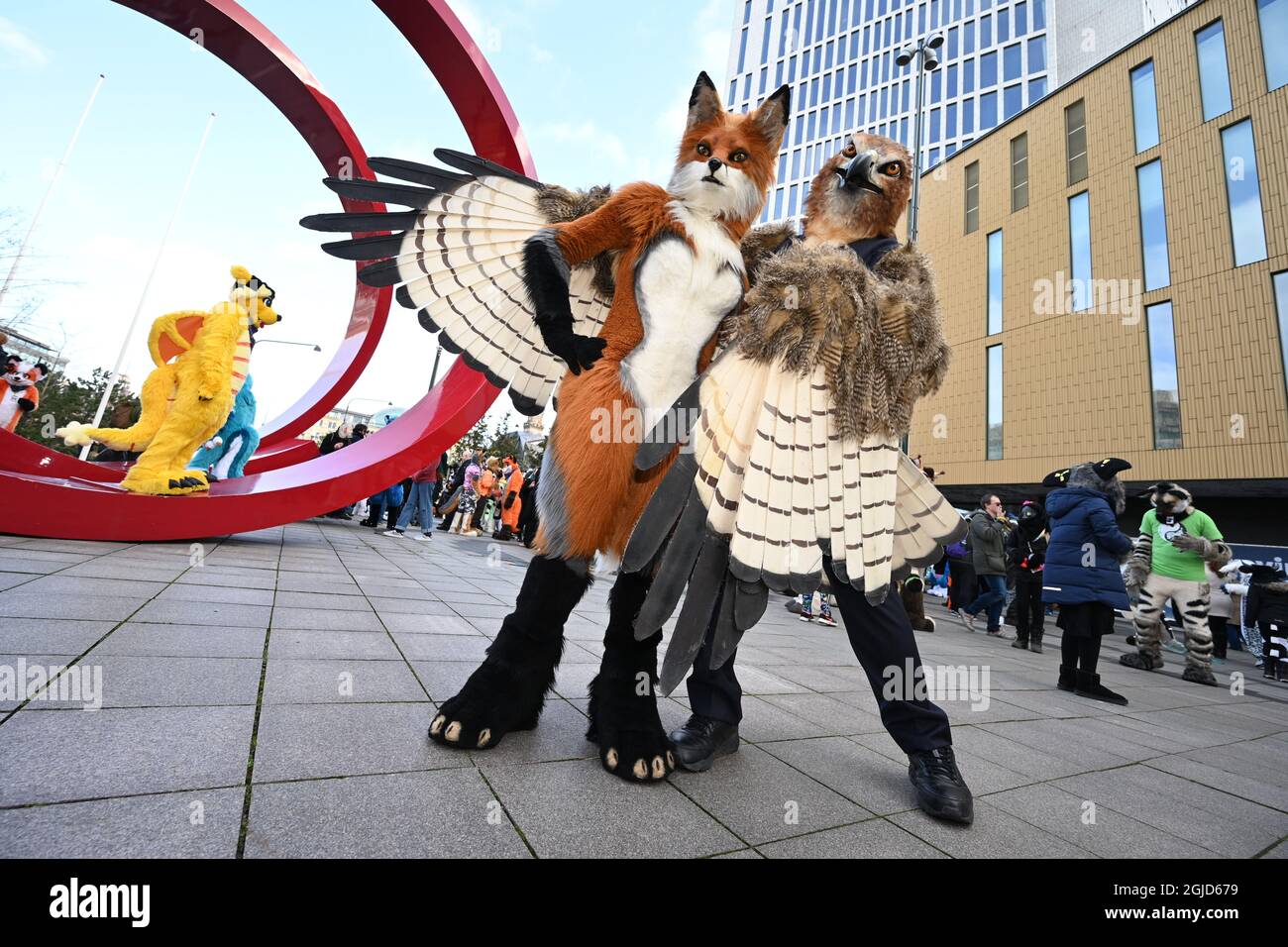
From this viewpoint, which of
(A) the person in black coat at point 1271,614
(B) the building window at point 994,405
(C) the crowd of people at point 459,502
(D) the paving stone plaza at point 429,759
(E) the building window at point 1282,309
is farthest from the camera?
(B) the building window at point 994,405

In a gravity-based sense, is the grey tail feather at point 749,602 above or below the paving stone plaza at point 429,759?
above

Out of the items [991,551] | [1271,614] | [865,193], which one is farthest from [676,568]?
[1271,614]

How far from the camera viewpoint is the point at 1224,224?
14.4 meters

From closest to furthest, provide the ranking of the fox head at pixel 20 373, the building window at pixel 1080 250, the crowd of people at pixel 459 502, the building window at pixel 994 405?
the fox head at pixel 20 373 → the crowd of people at pixel 459 502 → the building window at pixel 1080 250 → the building window at pixel 994 405

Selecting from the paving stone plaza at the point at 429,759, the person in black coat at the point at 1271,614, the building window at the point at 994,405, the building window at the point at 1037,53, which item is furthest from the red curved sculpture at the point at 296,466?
the building window at the point at 1037,53

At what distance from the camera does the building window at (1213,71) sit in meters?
14.8

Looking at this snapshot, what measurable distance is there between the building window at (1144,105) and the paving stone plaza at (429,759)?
19312mm

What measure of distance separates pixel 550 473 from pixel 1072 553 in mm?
4668

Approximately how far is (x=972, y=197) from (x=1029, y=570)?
64.7 feet

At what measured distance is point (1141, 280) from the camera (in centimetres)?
1578

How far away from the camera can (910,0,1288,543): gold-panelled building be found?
13.8 meters

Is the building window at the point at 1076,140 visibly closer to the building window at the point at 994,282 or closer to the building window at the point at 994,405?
the building window at the point at 994,282
